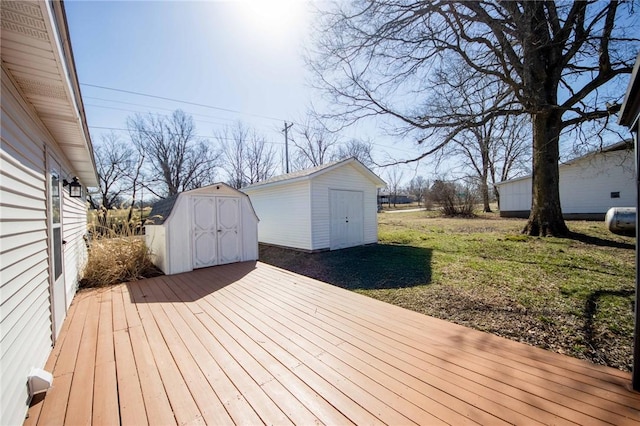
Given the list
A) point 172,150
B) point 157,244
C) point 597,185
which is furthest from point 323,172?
point 172,150

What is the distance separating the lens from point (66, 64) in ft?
6.15

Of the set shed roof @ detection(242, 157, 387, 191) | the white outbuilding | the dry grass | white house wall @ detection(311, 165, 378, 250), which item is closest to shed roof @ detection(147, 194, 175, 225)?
the dry grass

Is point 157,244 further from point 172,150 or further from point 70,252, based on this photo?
point 172,150

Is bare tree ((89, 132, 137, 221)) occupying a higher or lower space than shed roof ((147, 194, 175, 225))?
higher

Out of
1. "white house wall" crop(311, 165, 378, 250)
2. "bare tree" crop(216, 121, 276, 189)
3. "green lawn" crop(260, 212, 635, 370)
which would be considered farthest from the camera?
"bare tree" crop(216, 121, 276, 189)

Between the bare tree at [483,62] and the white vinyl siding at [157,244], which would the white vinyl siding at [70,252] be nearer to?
the white vinyl siding at [157,244]

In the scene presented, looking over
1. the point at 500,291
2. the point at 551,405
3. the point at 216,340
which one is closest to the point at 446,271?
the point at 500,291

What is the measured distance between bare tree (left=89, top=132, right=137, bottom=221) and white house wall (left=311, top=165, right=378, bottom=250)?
2005 centimetres

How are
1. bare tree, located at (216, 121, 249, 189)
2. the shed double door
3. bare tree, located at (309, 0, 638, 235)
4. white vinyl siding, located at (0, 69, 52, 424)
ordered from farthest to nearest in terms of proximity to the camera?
bare tree, located at (216, 121, 249, 189) → bare tree, located at (309, 0, 638, 235) → the shed double door → white vinyl siding, located at (0, 69, 52, 424)

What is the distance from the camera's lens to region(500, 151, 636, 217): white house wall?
13.4 metres

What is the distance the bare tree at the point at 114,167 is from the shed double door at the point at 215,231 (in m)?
19.3

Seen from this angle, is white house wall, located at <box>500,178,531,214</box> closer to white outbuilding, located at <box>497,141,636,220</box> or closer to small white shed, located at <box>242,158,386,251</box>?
white outbuilding, located at <box>497,141,636,220</box>

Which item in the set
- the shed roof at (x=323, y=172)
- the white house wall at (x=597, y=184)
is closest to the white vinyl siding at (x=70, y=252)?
the shed roof at (x=323, y=172)

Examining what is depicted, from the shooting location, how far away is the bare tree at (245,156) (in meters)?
24.2
